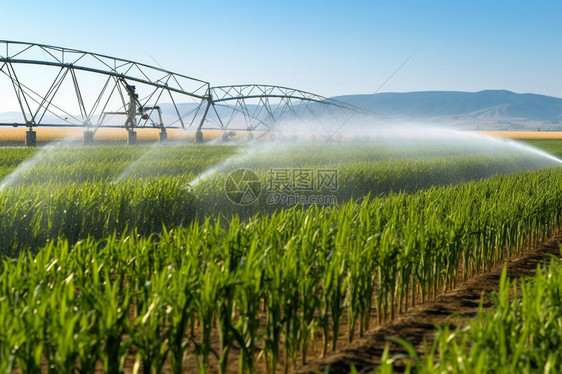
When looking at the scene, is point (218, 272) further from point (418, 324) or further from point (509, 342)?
point (418, 324)

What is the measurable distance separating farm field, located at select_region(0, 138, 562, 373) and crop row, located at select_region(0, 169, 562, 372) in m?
0.01

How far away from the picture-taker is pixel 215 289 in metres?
3.74

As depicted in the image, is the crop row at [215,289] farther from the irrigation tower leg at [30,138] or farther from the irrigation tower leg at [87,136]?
the irrigation tower leg at [87,136]

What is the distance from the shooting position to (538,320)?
357 cm

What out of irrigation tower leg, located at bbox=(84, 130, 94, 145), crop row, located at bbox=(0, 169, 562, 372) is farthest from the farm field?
irrigation tower leg, located at bbox=(84, 130, 94, 145)

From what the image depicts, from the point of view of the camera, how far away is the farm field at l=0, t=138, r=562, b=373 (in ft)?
10.8

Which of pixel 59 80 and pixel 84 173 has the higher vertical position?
pixel 59 80

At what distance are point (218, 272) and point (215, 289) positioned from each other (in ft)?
0.40

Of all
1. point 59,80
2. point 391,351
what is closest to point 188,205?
point 391,351

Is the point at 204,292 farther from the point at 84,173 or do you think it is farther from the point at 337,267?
the point at 84,173

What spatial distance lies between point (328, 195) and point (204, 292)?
10160 millimetres

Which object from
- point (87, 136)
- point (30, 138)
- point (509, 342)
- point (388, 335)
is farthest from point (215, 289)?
point (87, 136)

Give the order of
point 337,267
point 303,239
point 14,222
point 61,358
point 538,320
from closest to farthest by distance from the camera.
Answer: point 61,358 → point 538,320 → point 337,267 → point 303,239 → point 14,222

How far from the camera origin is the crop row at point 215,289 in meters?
3.19
